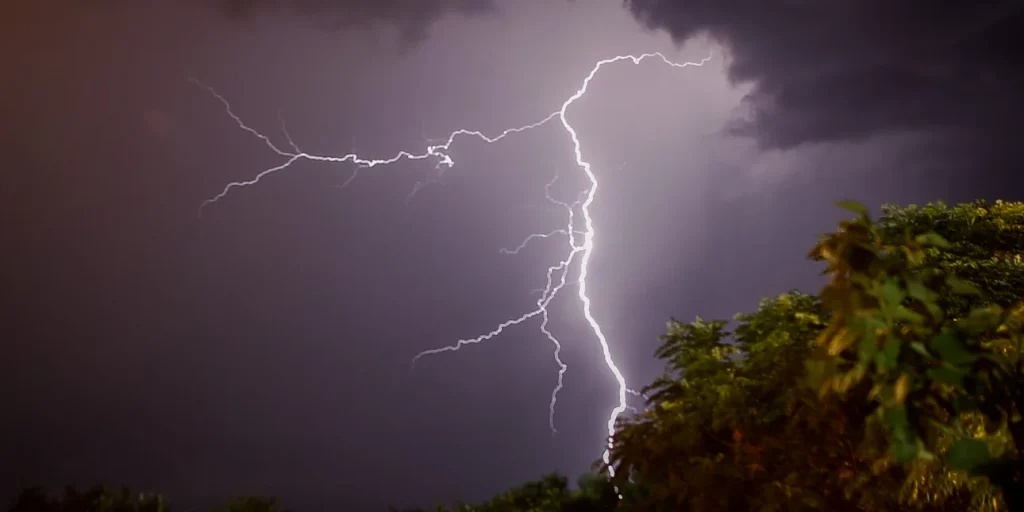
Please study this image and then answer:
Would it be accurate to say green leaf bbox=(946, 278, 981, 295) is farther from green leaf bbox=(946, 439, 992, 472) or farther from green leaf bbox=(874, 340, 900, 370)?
green leaf bbox=(946, 439, 992, 472)

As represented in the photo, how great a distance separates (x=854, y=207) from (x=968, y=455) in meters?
0.55

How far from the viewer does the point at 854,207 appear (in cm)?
137

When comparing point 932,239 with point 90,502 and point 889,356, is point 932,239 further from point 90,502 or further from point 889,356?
point 90,502

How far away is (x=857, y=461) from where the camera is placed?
4512mm

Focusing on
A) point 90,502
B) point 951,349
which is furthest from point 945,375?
point 90,502

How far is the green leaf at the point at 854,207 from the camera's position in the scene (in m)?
1.33

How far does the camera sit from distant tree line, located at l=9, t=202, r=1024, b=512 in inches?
46.4

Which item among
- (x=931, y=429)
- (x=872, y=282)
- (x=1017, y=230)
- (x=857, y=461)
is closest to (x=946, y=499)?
(x=857, y=461)

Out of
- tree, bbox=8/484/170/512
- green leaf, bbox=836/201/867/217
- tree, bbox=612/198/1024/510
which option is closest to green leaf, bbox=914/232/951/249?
green leaf, bbox=836/201/867/217

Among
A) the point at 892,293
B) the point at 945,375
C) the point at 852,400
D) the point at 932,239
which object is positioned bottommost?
the point at 945,375

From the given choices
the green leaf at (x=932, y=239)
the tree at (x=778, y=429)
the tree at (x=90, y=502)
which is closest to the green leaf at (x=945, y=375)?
the green leaf at (x=932, y=239)

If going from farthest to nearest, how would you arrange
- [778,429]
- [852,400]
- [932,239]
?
[778,429], [852,400], [932,239]

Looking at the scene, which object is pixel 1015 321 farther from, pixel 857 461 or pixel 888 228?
pixel 888 228

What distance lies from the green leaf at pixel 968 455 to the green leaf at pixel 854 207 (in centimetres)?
49
